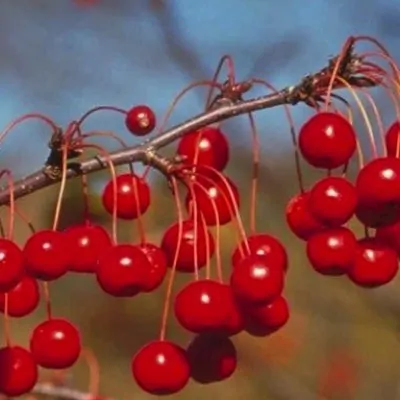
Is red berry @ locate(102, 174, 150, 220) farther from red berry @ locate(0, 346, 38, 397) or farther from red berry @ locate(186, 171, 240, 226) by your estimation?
red berry @ locate(0, 346, 38, 397)

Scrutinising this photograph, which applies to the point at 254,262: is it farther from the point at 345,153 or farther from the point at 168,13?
the point at 168,13

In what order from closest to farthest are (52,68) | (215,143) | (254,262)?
(254,262)
(215,143)
(52,68)

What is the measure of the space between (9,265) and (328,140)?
286 mm

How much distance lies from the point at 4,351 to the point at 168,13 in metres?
3.31

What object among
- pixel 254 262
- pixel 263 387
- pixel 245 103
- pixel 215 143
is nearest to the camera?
pixel 254 262

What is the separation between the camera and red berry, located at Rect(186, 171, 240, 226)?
1026 mm

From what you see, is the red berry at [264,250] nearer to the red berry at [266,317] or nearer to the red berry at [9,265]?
the red berry at [266,317]

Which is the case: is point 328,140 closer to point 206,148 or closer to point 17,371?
point 206,148

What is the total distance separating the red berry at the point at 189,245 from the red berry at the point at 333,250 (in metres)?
0.10

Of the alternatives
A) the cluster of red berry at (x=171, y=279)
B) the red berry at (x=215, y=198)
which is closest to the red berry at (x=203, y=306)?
the cluster of red berry at (x=171, y=279)

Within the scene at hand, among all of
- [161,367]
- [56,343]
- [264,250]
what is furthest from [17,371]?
[264,250]

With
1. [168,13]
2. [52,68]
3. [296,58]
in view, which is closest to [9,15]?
[52,68]

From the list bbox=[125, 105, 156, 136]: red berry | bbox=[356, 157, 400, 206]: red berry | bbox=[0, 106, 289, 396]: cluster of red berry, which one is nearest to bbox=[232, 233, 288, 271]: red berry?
bbox=[0, 106, 289, 396]: cluster of red berry

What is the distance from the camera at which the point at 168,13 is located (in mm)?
4242
